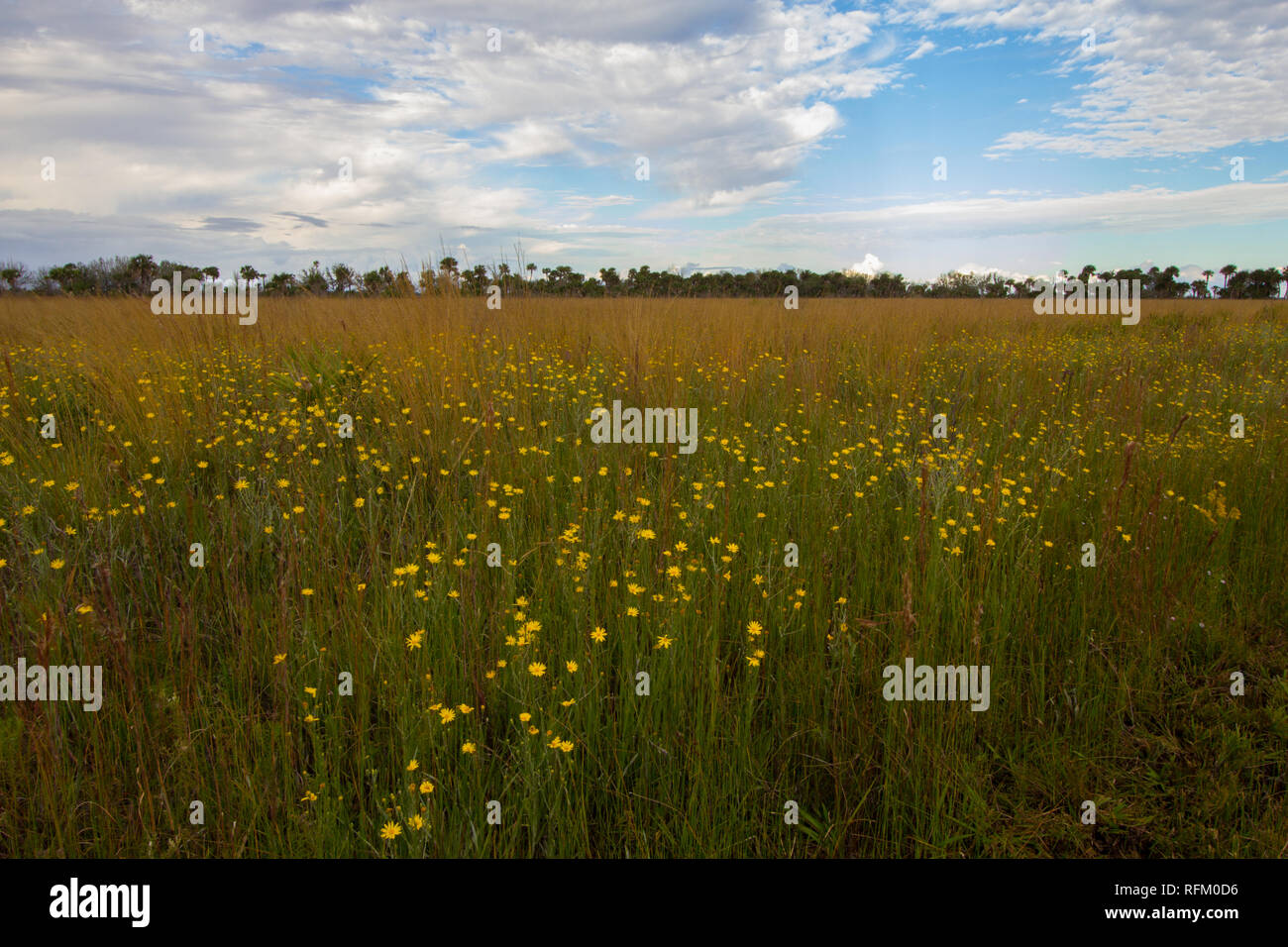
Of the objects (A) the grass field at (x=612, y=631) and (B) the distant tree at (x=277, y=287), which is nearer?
(A) the grass field at (x=612, y=631)

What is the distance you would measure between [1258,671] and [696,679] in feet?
7.54

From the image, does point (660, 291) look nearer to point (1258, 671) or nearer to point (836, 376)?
→ point (836, 376)

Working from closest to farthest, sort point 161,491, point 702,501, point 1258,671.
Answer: point 1258,671, point 702,501, point 161,491

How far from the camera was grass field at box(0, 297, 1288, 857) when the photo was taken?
1.86m

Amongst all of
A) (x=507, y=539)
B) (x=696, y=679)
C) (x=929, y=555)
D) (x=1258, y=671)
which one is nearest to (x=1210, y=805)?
(x=1258, y=671)

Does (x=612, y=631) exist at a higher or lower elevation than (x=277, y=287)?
lower

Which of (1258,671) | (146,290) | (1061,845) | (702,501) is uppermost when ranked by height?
(146,290)

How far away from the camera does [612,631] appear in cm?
243

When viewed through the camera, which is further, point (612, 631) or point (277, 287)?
point (277, 287)

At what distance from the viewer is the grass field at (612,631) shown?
6.09ft

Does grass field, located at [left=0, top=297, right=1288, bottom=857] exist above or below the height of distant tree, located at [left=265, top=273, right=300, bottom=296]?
below

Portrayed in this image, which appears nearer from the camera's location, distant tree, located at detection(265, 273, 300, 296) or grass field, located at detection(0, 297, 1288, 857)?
grass field, located at detection(0, 297, 1288, 857)

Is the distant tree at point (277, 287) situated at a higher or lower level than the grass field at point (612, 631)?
higher

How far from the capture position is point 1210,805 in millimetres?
1942
